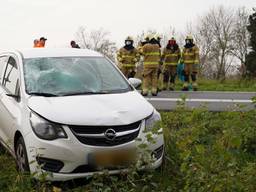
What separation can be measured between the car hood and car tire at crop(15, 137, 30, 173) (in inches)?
17.6

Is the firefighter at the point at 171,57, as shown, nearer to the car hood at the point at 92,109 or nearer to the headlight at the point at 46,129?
the car hood at the point at 92,109

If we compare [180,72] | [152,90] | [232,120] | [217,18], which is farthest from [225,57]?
[232,120]

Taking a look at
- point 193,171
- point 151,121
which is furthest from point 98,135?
point 193,171

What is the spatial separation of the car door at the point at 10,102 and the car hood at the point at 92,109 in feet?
1.25

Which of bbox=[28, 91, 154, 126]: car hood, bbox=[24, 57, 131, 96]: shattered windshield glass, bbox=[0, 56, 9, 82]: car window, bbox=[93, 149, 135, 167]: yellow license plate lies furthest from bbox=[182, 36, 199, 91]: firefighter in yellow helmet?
bbox=[93, 149, 135, 167]: yellow license plate

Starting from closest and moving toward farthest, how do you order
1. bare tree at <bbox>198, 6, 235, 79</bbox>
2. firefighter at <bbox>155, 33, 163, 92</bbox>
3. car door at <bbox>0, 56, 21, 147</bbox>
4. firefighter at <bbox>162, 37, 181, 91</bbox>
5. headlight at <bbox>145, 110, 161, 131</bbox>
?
headlight at <bbox>145, 110, 161, 131</bbox> → car door at <bbox>0, 56, 21, 147</bbox> → firefighter at <bbox>155, 33, 163, 92</bbox> → firefighter at <bbox>162, 37, 181, 91</bbox> → bare tree at <bbox>198, 6, 235, 79</bbox>

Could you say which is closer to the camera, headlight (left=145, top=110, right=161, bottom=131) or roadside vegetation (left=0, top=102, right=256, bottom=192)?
roadside vegetation (left=0, top=102, right=256, bottom=192)

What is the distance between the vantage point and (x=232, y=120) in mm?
5680

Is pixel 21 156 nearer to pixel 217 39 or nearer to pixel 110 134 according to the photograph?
pixel 110 134

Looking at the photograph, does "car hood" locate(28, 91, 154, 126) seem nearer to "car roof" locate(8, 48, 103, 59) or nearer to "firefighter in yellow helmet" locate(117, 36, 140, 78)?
"car roof" locate(8, 48, 103, 59)

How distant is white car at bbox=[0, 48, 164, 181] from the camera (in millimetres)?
4746

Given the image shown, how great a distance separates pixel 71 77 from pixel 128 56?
29.2 feet

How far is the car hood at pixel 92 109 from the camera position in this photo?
4816 mm

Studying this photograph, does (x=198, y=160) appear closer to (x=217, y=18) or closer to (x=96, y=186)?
(x=96, y=186)
